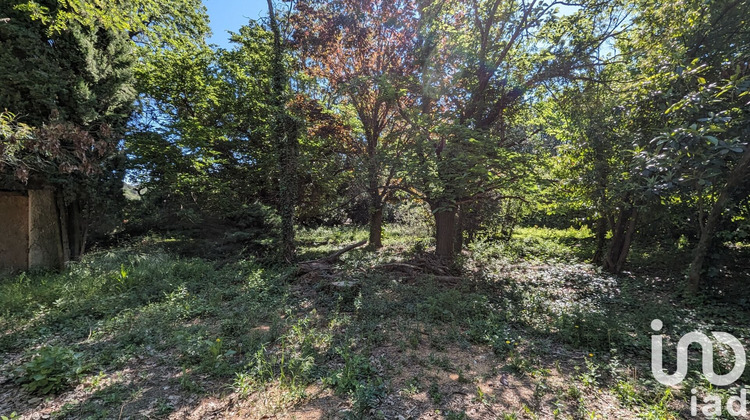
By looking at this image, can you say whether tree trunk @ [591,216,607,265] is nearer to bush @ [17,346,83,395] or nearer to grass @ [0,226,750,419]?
grass @ [0,226,750,419]

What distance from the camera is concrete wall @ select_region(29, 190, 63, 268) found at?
7496 mm

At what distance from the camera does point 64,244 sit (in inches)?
309

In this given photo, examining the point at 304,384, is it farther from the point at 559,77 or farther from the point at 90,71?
the point at 90,71

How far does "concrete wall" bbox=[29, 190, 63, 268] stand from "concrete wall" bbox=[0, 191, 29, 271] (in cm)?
11

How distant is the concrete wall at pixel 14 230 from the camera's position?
7.30 m

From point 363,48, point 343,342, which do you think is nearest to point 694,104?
point 343,342

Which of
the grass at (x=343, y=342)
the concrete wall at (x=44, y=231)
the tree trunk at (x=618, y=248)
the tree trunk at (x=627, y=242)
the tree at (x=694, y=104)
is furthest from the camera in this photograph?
the tree trunk at (x=618, y=248)

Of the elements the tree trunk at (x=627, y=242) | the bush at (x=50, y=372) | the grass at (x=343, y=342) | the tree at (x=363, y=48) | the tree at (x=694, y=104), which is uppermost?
the tree at (x=363, y=48)

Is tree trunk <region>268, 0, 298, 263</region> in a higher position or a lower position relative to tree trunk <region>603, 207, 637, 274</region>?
higher

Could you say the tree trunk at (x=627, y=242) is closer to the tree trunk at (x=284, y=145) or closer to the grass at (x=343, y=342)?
the grass at (x=343, y=342)

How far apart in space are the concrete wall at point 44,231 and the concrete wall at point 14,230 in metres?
0.11

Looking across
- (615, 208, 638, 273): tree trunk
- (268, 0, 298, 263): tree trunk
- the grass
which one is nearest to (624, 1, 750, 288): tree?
(615, 208, 638, 273): tree trunk

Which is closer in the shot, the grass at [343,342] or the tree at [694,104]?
the grass at [343,342]

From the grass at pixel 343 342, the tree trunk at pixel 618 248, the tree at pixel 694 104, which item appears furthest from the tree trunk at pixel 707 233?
the tree trunk at pixel 618 248
